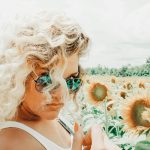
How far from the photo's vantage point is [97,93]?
7.29 feet

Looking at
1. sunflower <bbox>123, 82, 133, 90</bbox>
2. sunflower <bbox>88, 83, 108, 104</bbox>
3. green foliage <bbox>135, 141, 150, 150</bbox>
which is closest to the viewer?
green foliage <bbox>135, 141, 150, 150</bbox>

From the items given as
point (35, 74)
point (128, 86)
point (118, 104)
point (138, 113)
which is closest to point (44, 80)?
point (35, 74)

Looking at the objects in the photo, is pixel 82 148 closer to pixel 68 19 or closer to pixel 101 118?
pixel 68 19

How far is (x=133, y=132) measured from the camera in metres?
1.39

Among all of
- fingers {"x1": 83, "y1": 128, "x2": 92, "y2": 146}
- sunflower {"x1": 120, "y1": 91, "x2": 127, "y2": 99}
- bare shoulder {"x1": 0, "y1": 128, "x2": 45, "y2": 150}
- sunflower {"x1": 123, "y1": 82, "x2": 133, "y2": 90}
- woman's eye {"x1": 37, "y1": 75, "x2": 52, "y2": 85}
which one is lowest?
sunflower {"x1": 123, "y1": 82, "x2": 133, "y2": 90}

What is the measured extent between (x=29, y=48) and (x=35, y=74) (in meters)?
0.05

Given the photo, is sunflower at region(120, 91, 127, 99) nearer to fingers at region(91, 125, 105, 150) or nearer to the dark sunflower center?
the dark sunflower center

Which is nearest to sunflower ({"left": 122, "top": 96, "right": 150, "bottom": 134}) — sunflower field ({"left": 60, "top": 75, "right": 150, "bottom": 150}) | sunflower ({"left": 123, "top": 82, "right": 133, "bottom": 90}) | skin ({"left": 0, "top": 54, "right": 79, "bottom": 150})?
sunflower field ({"left": 60, "top": 75, "right": 150, "bottom": 150})

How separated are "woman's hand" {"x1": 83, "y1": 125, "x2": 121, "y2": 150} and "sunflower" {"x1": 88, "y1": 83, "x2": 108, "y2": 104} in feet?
4.48

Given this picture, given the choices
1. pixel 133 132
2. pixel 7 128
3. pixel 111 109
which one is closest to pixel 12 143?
pixel 7 128

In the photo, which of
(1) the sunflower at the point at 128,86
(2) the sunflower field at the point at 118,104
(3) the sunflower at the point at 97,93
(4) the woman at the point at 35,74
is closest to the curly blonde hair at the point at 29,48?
(4) the woman at the point at 35,74

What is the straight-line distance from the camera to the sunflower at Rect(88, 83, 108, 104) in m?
2.21

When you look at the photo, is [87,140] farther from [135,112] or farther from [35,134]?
[135,112]

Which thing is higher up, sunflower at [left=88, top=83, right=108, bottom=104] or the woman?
the woman
